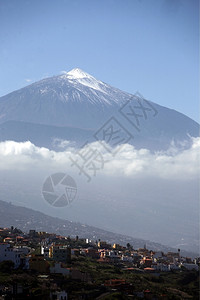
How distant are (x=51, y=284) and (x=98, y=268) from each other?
38.9 feet

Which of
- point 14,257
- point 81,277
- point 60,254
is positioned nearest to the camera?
point 81,277

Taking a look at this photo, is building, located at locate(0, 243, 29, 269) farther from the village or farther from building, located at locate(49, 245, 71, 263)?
building, located at locate(49, 245, 71, 263)

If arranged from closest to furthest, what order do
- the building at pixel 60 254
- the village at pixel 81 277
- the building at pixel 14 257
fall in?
1. the village at pixel 81 277
2. the building at pixel 14 257
3. the building at pixel 60 254

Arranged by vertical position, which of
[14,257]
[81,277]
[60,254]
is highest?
[60,254]

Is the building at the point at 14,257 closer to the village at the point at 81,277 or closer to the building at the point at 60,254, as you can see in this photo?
the village at the point at 81,277

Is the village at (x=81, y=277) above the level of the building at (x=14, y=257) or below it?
below

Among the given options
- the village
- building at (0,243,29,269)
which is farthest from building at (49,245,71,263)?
building at (0,243,29,269)

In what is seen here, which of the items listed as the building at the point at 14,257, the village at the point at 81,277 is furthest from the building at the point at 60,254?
the building at the point at 14,257

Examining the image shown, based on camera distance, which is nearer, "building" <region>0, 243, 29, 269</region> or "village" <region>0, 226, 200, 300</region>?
"village" <region>0, 226, 200, 300</region>

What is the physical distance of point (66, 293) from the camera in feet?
115

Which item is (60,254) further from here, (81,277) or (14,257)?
(81,277)

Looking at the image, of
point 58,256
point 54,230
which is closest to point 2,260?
point 58,256

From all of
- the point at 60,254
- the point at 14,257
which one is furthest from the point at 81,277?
the point at 60,254

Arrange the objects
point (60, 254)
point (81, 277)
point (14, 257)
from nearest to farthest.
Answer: point (81, 277), point (14, 257), point (60, 254)
